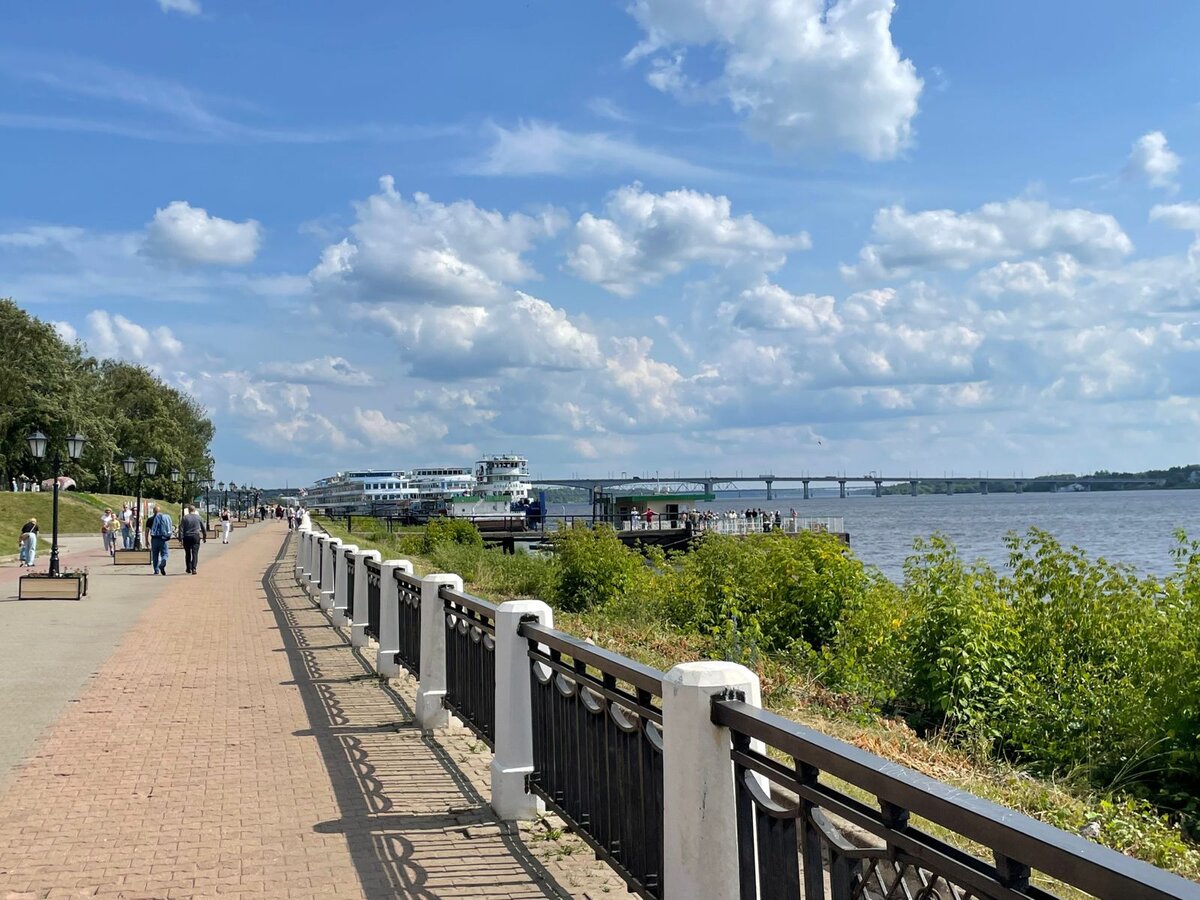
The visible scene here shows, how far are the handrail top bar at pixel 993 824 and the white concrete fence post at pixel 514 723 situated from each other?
2.98 m

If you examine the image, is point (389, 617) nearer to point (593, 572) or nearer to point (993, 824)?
point (993, 824)

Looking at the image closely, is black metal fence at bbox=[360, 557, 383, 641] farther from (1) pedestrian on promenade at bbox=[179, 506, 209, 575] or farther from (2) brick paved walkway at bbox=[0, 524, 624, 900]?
(1) pedestrian on promenade at bbox=[179, 506, 209, 575]

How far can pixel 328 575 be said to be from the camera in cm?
1764

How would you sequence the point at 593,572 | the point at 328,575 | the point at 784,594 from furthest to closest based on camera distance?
the point at 593,572 < the point at 328,575 < the point at 784,594

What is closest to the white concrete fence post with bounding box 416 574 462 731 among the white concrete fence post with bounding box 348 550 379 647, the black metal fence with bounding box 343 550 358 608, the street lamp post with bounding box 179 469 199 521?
the white concrete fence post with bounding box 348 550 379 647

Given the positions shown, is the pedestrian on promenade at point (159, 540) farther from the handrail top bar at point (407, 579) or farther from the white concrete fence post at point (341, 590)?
the handrail top bar at point (407, 579)

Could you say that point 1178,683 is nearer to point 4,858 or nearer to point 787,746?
point 787,746

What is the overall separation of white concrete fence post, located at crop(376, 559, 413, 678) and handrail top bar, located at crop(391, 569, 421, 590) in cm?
4

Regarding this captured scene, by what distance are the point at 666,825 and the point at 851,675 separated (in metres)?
7.34

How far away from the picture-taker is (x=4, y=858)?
212 inches

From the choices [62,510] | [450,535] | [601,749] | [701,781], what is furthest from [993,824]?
[62,510]

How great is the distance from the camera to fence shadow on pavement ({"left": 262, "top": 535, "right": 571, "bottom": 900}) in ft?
16.5

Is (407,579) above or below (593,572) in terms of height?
above

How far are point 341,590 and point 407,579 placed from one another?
19.0 ft
